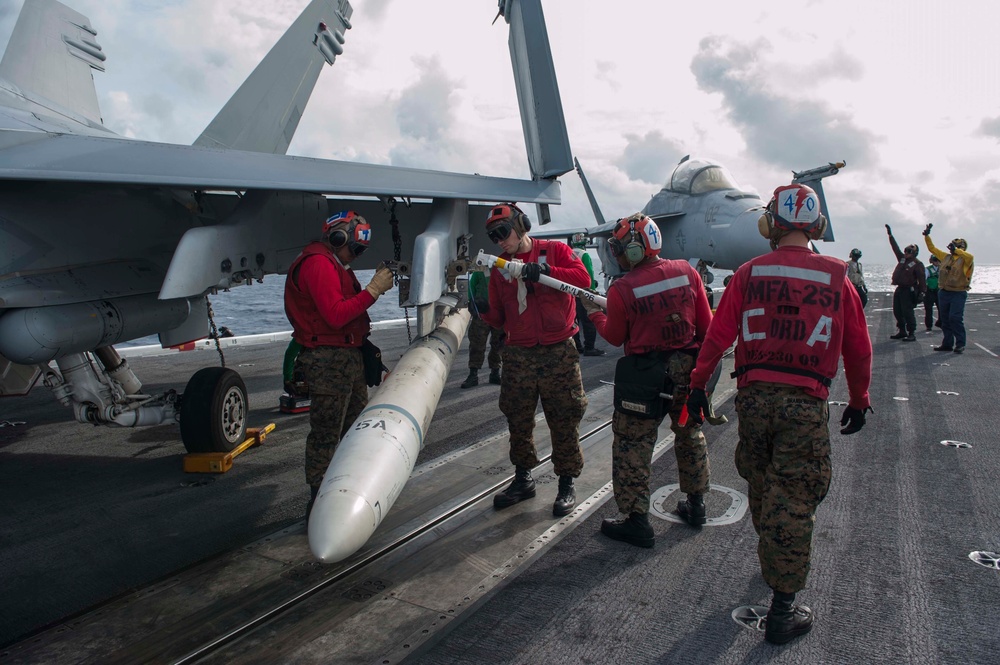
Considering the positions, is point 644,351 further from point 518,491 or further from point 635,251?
point 518,491

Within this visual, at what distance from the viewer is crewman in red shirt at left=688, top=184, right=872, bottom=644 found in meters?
3.22

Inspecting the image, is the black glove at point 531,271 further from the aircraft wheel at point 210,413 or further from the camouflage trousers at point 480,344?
the camouflage trousers at point 480,344

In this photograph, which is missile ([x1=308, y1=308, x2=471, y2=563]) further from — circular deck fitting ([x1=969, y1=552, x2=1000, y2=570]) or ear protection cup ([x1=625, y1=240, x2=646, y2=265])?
circular deck fitting ([x1=969, y1=552, x2=1000, y2=570])

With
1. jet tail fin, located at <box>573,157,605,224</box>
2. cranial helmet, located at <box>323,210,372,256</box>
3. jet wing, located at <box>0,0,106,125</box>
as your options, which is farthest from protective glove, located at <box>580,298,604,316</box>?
jet tail fin, located at <box>573,157,605,224</box>

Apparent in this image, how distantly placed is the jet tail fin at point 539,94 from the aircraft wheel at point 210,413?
12.8ft

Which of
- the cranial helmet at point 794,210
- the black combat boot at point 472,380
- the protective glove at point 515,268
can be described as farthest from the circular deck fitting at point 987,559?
the black combat boot at point 472,380

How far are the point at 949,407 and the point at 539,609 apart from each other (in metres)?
7.06

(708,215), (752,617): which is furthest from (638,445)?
(708,215)

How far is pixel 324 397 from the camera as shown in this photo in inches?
190

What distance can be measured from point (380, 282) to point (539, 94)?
333 centimetres

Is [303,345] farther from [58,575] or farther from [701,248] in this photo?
[701,248]

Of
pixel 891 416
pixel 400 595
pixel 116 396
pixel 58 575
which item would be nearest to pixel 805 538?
pixel 400 595

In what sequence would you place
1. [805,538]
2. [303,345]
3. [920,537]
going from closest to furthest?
[805,538] → [920,537] → [303,345]

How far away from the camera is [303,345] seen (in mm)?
4887
